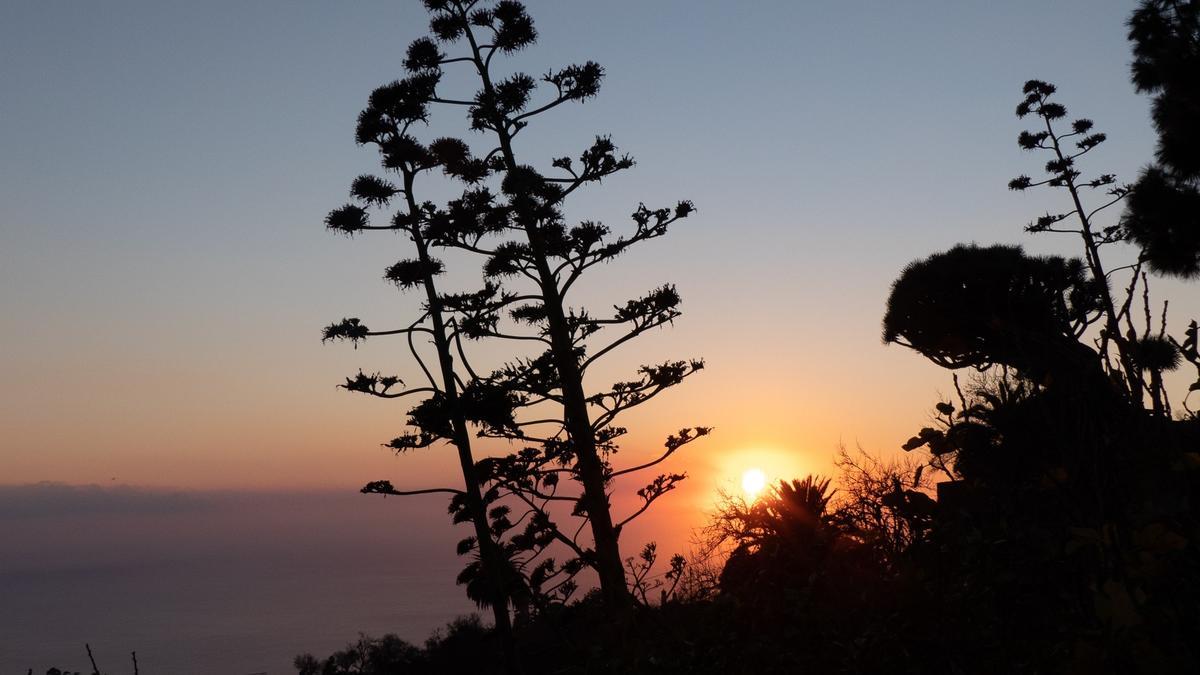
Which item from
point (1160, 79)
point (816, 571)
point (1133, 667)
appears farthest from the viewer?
point (1160, 79)

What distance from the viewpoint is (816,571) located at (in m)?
4.02

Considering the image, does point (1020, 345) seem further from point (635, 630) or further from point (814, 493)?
point (814, 493)

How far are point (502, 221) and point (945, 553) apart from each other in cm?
1628

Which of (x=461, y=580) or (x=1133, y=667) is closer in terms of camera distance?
(x=1133, y=667)

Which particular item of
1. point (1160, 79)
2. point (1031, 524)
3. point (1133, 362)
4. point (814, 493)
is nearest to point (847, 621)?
point (1031, 524)

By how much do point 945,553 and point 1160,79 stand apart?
58.1 feet

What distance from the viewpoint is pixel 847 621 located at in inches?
147

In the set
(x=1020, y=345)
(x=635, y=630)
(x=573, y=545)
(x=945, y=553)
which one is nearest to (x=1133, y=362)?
(x=1020, y=345)

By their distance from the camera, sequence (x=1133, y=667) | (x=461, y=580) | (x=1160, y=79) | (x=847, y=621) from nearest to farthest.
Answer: (x=1133, y=667) < (x=847, y=621) < (x=1160, y=79) < (x=461, y=580)

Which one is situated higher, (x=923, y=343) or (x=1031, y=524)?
(x=923, y=343)

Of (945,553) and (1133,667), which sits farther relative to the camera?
(945,553)

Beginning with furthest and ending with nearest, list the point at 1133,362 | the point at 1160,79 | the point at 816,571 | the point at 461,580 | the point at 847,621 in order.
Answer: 1. the point at 461,580
2. the point at 1160,79
3. the point at 816,571
4. the point at 847,621
5. the point at 1133,362

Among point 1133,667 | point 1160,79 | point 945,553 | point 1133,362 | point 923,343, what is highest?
point 1160,79

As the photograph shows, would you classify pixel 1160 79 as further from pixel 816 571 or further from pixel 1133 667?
pixel 1133 667
